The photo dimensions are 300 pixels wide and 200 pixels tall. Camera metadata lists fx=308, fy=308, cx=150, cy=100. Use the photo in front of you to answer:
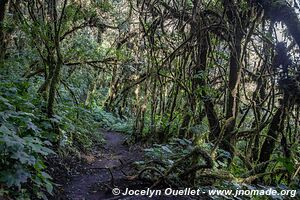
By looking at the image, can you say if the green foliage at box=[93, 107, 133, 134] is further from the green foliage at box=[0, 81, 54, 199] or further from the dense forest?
the green foliage at box=[0, 81, 54, 199]

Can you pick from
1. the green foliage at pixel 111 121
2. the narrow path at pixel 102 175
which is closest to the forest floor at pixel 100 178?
the narrow path at pixel 102 175

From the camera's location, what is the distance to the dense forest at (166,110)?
3.47 m

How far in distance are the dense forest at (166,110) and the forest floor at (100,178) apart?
0.02m

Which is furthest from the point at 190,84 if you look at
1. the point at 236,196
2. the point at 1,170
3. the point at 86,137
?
the point at 1,170

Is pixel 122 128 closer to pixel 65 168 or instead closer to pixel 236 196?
pixel 65 168

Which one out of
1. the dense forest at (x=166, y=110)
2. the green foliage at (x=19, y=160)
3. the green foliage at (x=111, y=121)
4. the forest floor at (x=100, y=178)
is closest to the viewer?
the green foliage at (x=19, y=160)

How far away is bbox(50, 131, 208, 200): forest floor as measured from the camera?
4160 mm

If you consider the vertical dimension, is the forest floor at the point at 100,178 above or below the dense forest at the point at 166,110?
below

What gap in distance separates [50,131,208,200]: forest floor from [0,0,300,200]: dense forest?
2cm

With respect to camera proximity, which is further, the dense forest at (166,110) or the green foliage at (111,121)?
the green foliage at (111,121)

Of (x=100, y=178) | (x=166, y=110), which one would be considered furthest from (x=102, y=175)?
(x=166, y=110)

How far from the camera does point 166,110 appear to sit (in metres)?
9.41

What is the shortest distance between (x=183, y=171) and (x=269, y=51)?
2.70 m

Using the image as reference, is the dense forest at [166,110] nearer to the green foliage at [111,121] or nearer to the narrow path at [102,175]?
the narrow path at [102,175]
